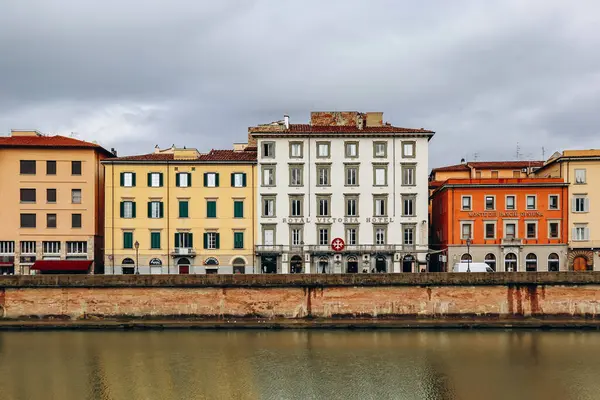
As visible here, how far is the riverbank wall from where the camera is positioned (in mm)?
44438

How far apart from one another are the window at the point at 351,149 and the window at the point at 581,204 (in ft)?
63.4

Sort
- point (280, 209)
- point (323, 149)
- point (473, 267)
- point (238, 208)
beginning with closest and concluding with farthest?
point (473, 267)
point (238, 208)
point (280, 209)
point (323, 149)

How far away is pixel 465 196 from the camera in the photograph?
55.7 meters

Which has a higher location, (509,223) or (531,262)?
(509,223)

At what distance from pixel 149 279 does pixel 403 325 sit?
1813 centimetres

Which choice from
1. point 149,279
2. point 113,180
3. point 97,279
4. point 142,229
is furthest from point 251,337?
point 113,180

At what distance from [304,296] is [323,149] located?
1589 cm

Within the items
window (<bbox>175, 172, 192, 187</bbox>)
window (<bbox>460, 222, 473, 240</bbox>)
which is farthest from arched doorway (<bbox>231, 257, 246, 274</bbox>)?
window (<bbox>460, 222, 473, 240</bbox>)

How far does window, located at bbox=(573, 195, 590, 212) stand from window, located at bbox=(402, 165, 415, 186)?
1399 centimetres

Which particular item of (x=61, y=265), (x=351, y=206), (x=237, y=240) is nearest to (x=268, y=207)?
(x=237, y=240)

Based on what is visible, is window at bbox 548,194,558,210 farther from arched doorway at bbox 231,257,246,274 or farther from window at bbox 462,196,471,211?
A: arched doorway at bbox 231,257,246,274

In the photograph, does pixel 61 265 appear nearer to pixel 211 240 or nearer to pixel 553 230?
pixel 211 240

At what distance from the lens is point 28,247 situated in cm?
5562

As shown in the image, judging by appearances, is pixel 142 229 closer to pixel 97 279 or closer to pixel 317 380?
pixel 97 279
